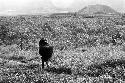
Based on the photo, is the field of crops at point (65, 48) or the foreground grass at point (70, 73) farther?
the field of crops at point (65, 48)

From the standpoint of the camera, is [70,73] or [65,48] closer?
[70,73]

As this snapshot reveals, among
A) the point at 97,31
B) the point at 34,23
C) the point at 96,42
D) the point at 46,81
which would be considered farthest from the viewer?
the point at 34,23

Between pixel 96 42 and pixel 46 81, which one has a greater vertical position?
pixel 46 81

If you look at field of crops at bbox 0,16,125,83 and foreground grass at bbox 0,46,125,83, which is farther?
field of crops at bbox 0,16,125,83

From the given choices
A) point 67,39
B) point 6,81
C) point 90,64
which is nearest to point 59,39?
point 67,39

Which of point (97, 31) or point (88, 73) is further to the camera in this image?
point (97, 31)

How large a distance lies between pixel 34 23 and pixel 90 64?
101 ft

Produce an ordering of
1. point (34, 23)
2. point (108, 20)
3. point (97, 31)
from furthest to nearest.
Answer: point (108, 20)
point (34, 23)
point (97, 31)

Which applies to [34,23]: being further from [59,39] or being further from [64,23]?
[59,39]

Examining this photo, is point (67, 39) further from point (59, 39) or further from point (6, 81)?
point (6, 81)

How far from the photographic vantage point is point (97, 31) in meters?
44.9

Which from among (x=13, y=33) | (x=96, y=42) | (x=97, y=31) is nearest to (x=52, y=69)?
(x=96, y=42)

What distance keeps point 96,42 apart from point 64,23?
1192 centimetres

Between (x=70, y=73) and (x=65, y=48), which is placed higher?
(x=70, y=73)
